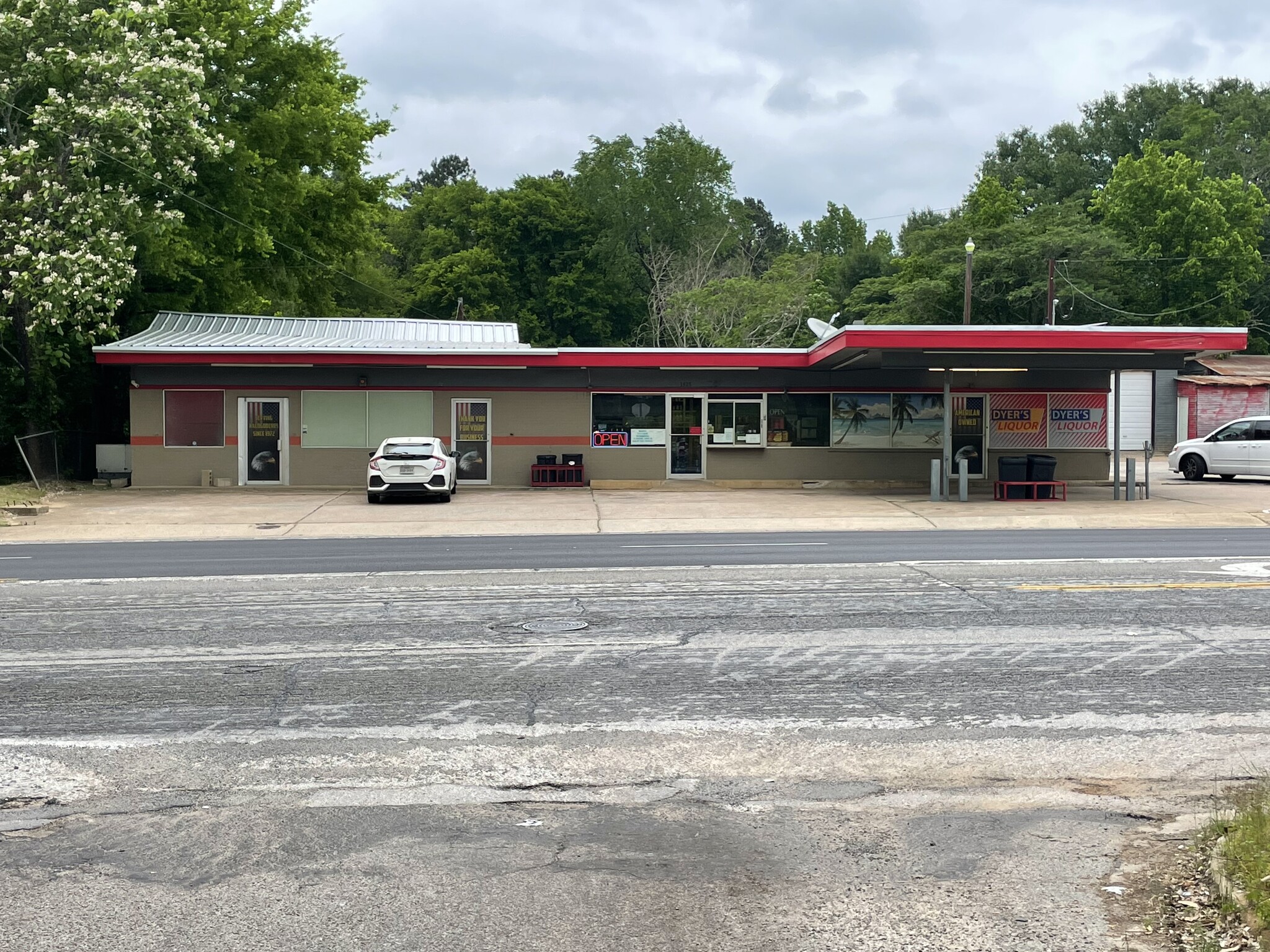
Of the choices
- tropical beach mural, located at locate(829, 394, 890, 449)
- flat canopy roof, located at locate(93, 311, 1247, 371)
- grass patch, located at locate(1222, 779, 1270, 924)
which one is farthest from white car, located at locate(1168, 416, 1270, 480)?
grass patch, located at locate(1222, 779, 1270, 924)

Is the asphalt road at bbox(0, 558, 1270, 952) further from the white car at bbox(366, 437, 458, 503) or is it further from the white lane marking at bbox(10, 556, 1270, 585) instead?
the white car at bbox(366, 437, 458, 503)

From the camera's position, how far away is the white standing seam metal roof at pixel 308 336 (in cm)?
2888

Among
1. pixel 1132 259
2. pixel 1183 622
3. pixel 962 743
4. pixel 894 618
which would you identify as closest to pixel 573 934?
pixel 962 743

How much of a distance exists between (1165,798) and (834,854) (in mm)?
2002

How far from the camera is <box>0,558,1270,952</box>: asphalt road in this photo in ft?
16.5

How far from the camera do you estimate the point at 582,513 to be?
24.5 meters

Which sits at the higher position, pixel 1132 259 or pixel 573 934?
pixel 1132 259

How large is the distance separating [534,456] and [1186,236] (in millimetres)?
42515

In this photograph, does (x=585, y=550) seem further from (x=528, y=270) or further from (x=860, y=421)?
(x=528, y=270)

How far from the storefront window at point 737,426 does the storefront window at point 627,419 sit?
4.09ft

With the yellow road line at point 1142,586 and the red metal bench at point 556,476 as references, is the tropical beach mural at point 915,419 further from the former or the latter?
the yellow road line at point 1142,586

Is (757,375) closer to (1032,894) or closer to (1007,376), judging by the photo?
(1007,376)

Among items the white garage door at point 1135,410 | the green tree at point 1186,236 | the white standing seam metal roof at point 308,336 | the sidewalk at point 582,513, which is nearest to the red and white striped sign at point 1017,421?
the sidewalk at point 582,513

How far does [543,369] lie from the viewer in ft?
99.2
